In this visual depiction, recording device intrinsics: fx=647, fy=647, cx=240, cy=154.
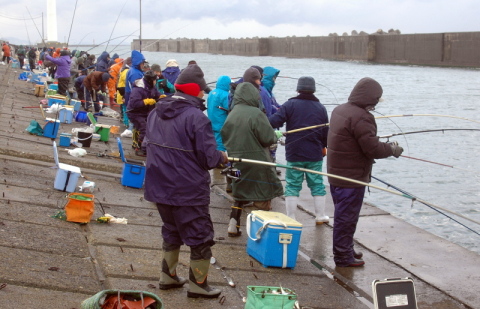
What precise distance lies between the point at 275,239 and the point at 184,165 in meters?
1.68

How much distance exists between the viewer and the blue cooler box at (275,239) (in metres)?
5.98

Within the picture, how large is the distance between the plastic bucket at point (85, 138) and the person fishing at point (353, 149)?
22.4ft

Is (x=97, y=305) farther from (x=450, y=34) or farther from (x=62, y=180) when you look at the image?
(x=450, y=34)

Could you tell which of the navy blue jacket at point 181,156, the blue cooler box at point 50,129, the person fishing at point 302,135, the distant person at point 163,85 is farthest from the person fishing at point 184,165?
the blue cooler box at point 50,129

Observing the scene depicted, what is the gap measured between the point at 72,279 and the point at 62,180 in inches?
129

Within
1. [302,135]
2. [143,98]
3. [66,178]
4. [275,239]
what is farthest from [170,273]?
[143,98]

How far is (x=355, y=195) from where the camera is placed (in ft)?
19.7

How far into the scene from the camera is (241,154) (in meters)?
6.77

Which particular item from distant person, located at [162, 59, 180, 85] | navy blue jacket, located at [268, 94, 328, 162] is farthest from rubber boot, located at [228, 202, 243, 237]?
distant person, located at [162, 59, 180, 85]

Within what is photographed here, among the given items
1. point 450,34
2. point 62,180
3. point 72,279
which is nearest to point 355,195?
point 72,279

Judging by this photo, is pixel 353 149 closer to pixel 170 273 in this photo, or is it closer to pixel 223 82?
pixel 170 273

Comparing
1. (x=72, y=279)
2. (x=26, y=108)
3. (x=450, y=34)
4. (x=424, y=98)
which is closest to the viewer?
(x=72, y=279)

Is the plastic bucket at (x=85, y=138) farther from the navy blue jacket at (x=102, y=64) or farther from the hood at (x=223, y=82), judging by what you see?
the navy blue jacket at (x=102, y=64)

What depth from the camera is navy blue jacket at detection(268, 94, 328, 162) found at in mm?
7422
